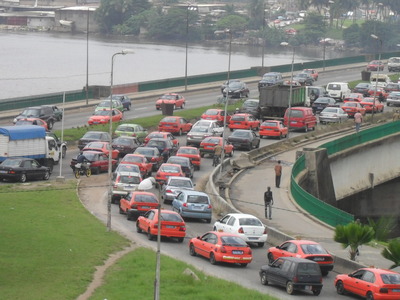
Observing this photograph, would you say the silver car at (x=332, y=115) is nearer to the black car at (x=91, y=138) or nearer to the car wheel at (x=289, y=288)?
the black car at (x=91, y=138)

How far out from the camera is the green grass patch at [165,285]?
30.8 meters

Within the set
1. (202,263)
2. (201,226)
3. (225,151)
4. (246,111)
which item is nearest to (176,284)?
(202,263)

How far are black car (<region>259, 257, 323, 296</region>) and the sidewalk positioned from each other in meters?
5.57

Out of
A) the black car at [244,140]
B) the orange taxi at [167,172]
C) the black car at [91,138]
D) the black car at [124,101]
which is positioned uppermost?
the orange taxi at [167,172]

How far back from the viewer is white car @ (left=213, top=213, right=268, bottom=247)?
131 ft

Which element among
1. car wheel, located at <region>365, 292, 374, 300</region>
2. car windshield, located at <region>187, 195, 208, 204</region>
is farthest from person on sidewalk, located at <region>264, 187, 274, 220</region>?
car wheel, located at <region>365, 292, 374, 300</region>

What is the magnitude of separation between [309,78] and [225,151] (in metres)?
48.9

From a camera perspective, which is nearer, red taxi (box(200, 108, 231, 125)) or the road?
the road

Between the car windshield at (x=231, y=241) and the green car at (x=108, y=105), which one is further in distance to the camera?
the green car at (x=108, y=105)

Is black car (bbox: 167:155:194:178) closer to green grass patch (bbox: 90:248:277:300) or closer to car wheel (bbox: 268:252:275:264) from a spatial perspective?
car wheel (bbox: 268:252:275:264)

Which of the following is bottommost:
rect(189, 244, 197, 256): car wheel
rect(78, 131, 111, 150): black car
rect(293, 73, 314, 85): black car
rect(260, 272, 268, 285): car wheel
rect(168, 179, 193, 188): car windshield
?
rect(293, 73, 314, 85): black car

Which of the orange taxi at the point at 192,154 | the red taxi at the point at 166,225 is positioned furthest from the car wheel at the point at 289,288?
the orange taxi at the point at 192,154

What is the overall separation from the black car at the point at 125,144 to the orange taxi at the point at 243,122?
12448mm

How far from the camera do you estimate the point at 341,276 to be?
33.0 metres
